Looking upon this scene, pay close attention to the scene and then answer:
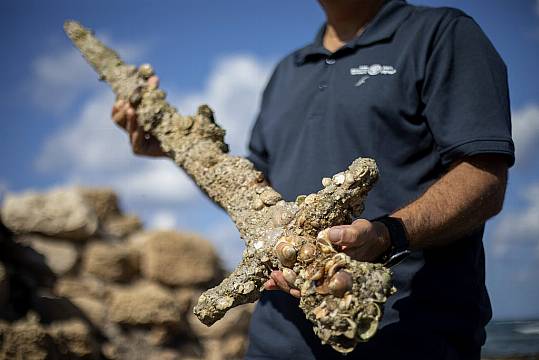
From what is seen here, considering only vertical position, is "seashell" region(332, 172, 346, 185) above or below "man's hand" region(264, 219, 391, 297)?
above

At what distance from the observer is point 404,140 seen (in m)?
1.99

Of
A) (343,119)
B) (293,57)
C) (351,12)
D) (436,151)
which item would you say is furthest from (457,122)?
(293,57)

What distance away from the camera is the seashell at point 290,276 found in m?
1.52

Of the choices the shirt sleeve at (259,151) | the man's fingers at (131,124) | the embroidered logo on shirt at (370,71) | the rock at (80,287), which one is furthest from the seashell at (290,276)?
the rock at (80,287)

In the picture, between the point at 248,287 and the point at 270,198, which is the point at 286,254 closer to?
the point at 248,287

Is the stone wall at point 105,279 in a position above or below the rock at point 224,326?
above

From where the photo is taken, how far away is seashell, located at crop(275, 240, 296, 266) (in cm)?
152

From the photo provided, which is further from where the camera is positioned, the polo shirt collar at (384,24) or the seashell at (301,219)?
the polo shirt collar at (384,24)

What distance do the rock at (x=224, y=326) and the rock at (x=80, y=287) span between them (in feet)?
2.77

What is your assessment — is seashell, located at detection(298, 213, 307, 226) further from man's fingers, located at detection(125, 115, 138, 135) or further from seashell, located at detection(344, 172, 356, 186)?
man's fingers, located at detection(125, 115, 138, 135)

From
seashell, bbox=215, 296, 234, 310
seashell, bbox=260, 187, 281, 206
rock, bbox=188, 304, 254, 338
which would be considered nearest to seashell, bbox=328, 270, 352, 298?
seashell, bbox=215, 296, 234, 310

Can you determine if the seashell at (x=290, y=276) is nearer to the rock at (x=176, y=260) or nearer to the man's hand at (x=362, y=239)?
the man's hand at (x=362, y=239)

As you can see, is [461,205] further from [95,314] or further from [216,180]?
[95,314]

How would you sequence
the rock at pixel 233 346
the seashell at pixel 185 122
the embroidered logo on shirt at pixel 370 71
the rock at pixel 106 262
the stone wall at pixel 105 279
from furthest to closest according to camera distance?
the rock at pixel 233 346 → the rock at pixel 106 262 → the stone wall at pixel 105 279 → the seashell at pixel 185 122 → the embroidered logo on shirt at pixel 370 71
